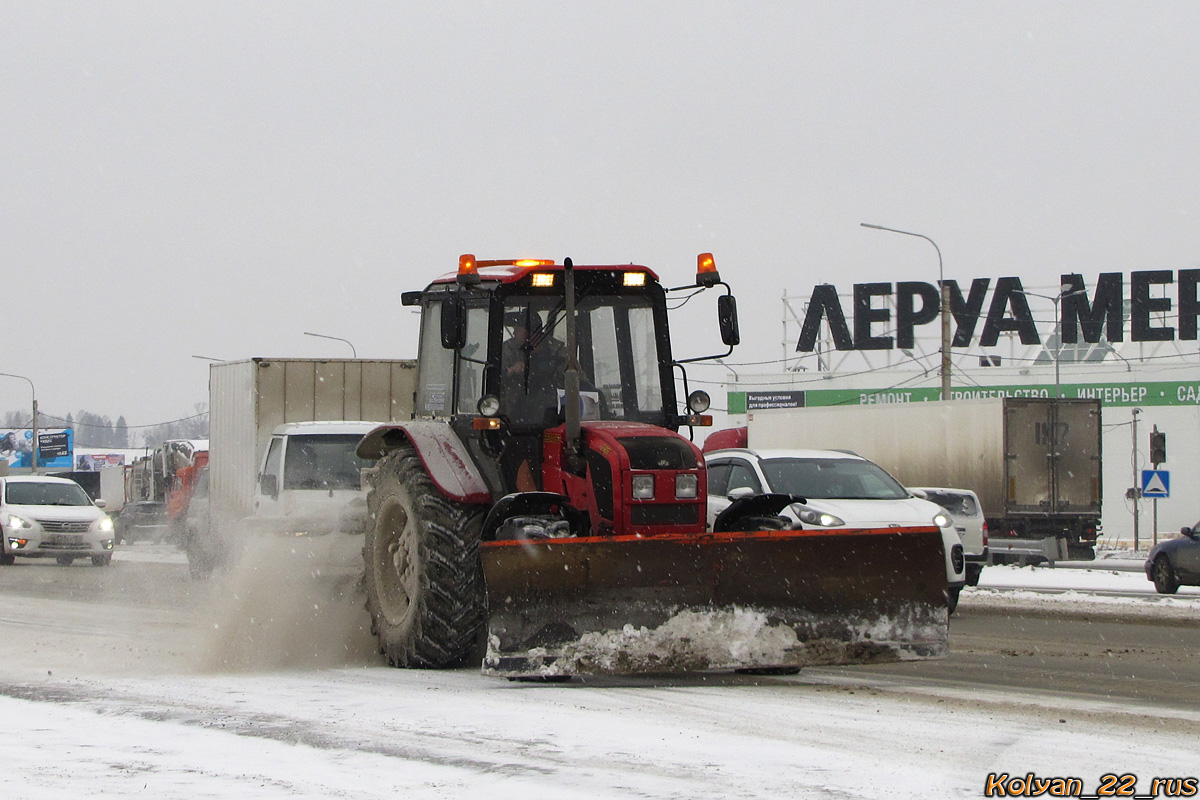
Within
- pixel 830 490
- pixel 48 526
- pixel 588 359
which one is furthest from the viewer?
pixel 48 526

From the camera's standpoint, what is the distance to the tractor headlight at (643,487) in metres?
8.82

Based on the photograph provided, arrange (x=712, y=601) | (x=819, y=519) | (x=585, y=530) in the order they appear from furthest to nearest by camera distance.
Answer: (x=819, y=519), (x=585, y=530), (x=712, y=601)

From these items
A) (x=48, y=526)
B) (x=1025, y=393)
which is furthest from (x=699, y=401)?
(x=1025, y=393)

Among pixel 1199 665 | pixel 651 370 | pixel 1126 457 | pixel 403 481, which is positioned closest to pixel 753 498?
pixel 651 370

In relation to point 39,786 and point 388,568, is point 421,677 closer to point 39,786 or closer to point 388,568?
point 388,568

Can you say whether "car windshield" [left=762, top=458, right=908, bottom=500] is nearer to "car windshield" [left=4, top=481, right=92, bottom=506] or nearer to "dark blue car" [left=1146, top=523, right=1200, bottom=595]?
"dark blue car" [left=1146, top=523, right=1200, bottom=595]

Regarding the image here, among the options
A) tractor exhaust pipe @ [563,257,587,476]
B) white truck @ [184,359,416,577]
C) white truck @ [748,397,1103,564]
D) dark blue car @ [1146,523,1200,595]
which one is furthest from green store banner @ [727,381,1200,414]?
tractor exhaust pipe @ [563,257,587,476]

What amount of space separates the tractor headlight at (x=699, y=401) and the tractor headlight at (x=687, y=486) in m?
1.12

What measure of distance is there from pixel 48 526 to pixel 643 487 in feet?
61.7

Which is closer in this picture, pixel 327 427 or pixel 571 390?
pixel 571 390

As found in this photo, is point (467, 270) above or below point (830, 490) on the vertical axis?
Result: above

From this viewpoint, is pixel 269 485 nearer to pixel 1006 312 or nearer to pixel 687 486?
pixel 687 486

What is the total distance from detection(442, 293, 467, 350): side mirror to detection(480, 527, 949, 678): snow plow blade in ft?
4.92

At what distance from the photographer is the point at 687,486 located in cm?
902
